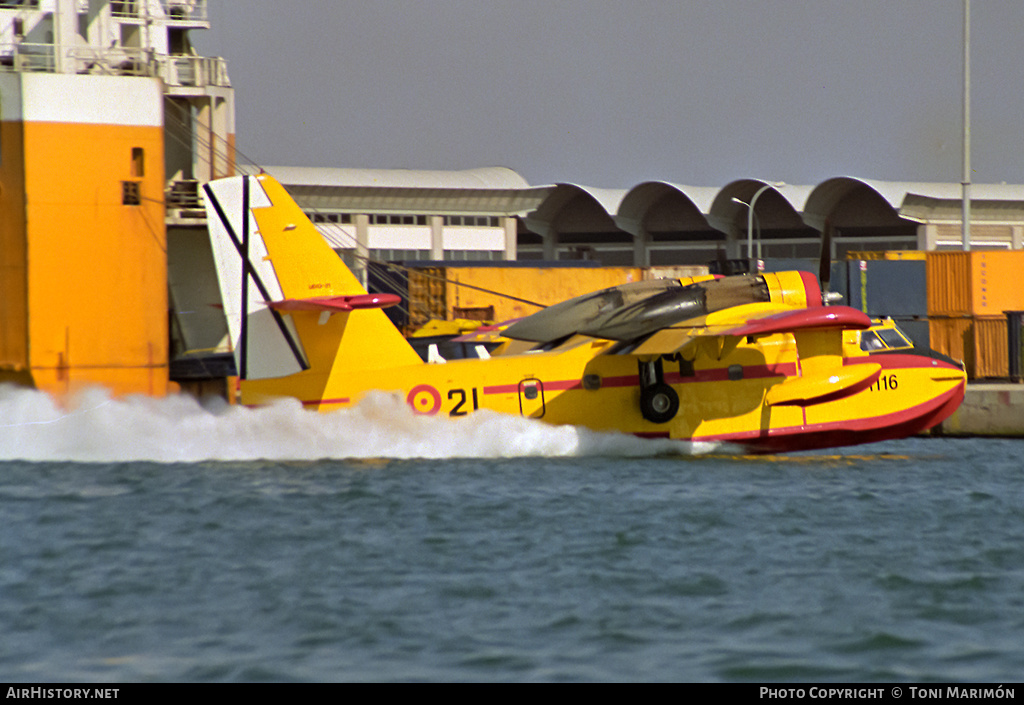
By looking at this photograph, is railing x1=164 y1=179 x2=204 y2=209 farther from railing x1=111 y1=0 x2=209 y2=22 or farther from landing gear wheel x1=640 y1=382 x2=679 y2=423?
landing gear wheel x1=640 y1=382 x2=679 y2=423

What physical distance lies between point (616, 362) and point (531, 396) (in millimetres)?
1552

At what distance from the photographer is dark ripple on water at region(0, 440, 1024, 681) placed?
26.7ft

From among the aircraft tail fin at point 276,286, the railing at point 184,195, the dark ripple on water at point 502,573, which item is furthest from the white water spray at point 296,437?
the railing at point 184,195

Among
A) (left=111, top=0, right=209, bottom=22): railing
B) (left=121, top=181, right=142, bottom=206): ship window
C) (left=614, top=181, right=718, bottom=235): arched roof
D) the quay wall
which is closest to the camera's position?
the quay wall

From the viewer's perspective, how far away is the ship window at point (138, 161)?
90.5 ft

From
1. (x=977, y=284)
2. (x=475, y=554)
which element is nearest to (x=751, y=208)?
(x=977, y=284)

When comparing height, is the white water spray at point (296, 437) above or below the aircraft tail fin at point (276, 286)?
below

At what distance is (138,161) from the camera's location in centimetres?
2777

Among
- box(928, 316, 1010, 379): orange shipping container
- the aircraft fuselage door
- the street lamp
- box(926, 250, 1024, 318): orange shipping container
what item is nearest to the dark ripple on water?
the aircraft fuselage door

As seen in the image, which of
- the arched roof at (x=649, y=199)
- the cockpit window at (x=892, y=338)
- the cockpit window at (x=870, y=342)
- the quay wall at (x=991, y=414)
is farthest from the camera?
the arched roof at (x=649, y=199)

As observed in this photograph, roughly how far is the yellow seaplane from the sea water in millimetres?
476

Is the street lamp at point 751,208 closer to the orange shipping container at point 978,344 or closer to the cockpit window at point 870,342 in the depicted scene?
the orange shipping container at point 978,344

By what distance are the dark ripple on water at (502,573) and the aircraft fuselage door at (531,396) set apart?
4.04 feet

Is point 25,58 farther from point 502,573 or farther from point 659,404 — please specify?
point 502,573
